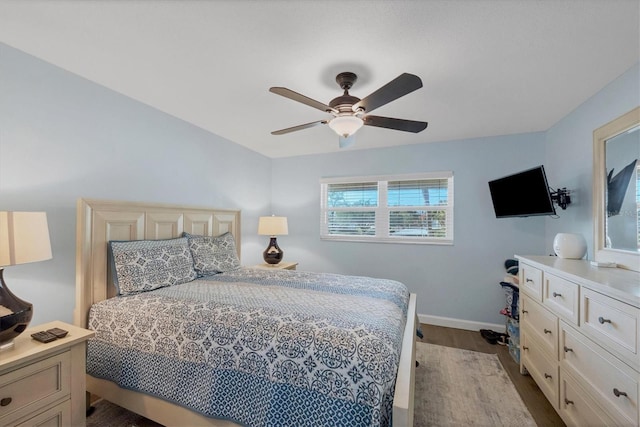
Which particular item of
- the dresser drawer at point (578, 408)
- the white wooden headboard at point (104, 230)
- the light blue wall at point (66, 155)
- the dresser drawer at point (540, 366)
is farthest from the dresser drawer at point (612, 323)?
the light blue wall at point (66, 155)

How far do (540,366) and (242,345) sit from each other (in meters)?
2.22

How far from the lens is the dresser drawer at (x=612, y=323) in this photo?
3.89 ft

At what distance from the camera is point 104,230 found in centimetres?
210

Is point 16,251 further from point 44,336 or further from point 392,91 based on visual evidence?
point 392,91

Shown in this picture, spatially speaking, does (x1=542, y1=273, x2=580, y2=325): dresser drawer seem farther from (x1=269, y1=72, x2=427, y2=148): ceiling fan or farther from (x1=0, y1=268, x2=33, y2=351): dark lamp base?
(x1=0, y1=268, x2=33, y2=351): dark lamp base

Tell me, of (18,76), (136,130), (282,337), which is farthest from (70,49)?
(282,337)

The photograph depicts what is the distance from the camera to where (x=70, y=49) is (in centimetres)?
174

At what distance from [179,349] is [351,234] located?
9.58 ft

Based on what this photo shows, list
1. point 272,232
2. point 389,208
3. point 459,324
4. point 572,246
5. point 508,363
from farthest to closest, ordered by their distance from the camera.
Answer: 1. point 389,208
2. point 272,232
3. point 459,324
4. point 508,363
5. point 572,246

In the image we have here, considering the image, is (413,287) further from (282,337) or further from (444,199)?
(282,337)

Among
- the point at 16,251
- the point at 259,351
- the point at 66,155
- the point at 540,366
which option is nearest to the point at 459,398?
the point at 540,366

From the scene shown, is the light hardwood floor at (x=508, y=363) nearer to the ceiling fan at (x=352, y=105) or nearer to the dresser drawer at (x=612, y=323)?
the dresser drawer at (x=612, y=323)

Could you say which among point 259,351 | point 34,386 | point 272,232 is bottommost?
point 34,386

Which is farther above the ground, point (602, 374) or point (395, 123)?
point (395, 123)
